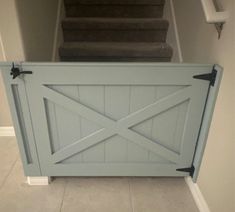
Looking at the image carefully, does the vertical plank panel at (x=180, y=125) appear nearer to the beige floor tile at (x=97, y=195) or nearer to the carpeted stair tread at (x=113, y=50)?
the beige floor tile at (x=97, y=195)

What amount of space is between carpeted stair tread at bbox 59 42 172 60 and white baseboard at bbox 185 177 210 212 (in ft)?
3.26

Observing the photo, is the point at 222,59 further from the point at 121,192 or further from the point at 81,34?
the point at 81,34

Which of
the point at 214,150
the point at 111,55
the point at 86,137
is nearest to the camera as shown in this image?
the point at 214,150

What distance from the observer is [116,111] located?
4.27 ft

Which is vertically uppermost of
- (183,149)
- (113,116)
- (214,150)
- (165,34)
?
Result: (165,34)

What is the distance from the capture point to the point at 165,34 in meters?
2.03

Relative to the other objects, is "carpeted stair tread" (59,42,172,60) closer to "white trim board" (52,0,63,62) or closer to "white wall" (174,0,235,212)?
"white trim board" (52,0,63,62)

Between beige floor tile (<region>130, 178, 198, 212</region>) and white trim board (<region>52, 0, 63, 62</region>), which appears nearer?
beige floor tile (<region>130, 178, 198, 212</region>)

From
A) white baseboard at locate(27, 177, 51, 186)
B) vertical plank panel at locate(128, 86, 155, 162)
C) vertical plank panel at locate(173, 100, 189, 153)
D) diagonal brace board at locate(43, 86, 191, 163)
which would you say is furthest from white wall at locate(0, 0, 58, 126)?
vertical plank panel at locate(173, 100, 189, 153)

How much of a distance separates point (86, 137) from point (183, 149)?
1.97 feet

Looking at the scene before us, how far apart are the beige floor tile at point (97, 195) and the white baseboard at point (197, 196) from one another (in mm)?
416

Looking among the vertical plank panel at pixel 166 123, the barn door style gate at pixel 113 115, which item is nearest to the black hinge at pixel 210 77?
the barn door style gate at pixel 113 115

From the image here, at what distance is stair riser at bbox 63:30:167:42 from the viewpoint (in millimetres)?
1995

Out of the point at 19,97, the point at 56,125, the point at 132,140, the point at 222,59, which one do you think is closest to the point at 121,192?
the point at 132,140
